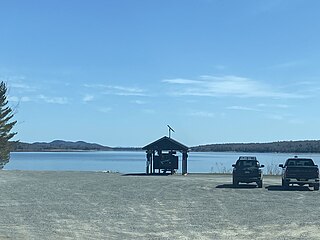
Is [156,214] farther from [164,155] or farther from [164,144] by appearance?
[164,144]

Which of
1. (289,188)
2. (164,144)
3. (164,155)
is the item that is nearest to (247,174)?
(289,188)

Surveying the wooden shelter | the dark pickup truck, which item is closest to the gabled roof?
the wooden shelter

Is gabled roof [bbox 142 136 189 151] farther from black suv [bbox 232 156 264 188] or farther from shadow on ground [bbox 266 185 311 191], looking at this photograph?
shadow on ground [bbox 266 185 311 191]

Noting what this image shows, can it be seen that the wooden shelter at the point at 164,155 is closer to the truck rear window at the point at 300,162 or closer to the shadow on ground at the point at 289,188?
the truck rear window at the point at 300,162

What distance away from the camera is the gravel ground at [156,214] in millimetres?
14680

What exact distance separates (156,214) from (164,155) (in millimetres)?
31113

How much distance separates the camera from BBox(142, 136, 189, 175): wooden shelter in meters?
49.6

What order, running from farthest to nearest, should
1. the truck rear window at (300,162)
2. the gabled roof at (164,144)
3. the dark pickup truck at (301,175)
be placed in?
1. the gabled roof at (164,144)
2. the truck rear window at (300,162)
3. the dark pickup truck at (301,175)

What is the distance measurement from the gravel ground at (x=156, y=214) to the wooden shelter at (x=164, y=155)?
2086 cm

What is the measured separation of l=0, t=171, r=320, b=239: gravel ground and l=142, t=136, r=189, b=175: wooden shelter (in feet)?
68.4

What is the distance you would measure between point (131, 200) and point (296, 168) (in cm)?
1181

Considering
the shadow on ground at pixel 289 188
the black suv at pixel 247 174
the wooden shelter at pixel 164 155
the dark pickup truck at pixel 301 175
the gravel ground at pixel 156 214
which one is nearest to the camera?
the gravel ground at pixel 156 214

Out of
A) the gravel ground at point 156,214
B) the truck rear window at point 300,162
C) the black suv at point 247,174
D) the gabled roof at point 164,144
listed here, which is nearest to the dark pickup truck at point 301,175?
the truck rear window at point 300,162

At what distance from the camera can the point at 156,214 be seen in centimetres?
1858
